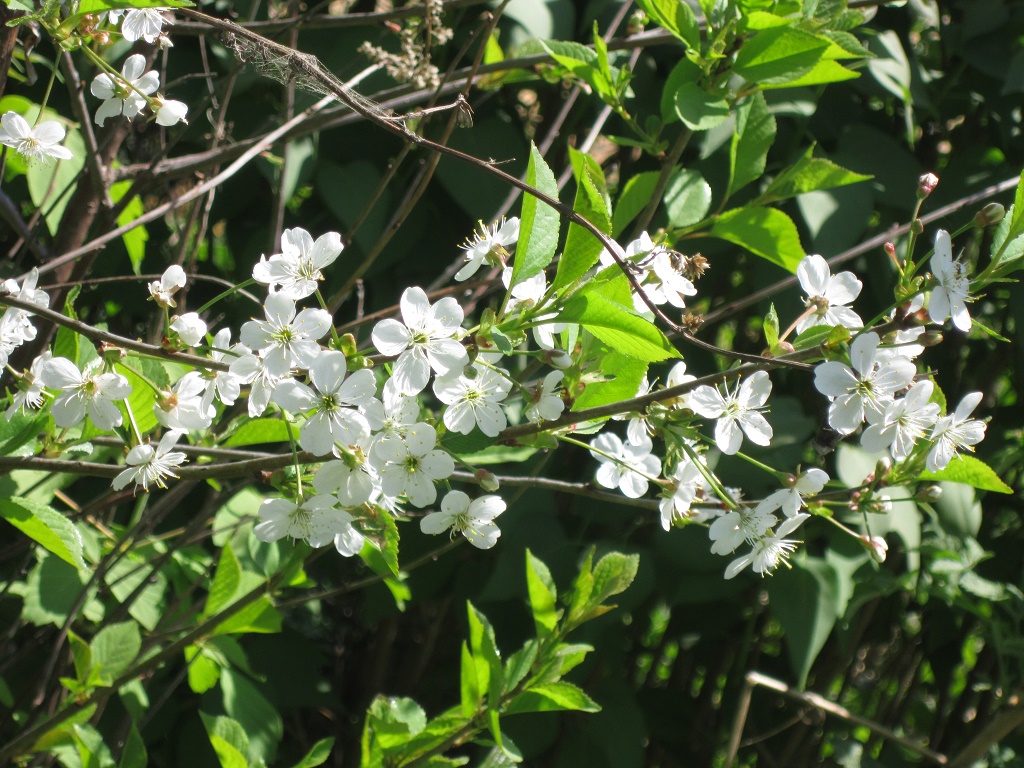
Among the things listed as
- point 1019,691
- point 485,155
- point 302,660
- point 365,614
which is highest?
point 485,155

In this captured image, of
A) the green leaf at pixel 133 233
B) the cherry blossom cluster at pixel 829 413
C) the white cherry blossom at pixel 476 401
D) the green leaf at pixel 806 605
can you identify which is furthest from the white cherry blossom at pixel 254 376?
the green leaf at pixel 806 605

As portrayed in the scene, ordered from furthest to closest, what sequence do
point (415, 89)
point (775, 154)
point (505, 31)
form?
point (775, 154)
point (505, 31)
point (415, 89)

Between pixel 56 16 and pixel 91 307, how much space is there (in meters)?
0.68

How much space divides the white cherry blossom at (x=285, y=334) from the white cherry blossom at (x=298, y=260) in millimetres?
54

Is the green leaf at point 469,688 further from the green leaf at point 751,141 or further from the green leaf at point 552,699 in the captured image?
the green leaf at point 751,141

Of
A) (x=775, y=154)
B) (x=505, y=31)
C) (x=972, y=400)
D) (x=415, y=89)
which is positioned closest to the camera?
(x=972, y=400)

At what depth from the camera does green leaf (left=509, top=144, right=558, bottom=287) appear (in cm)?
59

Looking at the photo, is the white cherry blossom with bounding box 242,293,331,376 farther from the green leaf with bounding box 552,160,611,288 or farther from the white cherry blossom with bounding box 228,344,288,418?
the green leaf with bounding box 552,160,611,288

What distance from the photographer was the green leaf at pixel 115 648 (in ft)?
3.23

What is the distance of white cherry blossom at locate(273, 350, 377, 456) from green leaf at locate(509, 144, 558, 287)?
0.12 meters

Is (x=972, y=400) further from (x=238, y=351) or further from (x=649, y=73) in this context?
(x=649, y=73)

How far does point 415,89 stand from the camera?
1092mm

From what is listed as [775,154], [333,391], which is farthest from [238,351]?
[775,154]

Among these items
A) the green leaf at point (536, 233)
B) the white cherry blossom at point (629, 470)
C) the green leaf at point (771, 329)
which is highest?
the green leaf at point (536, 233)
